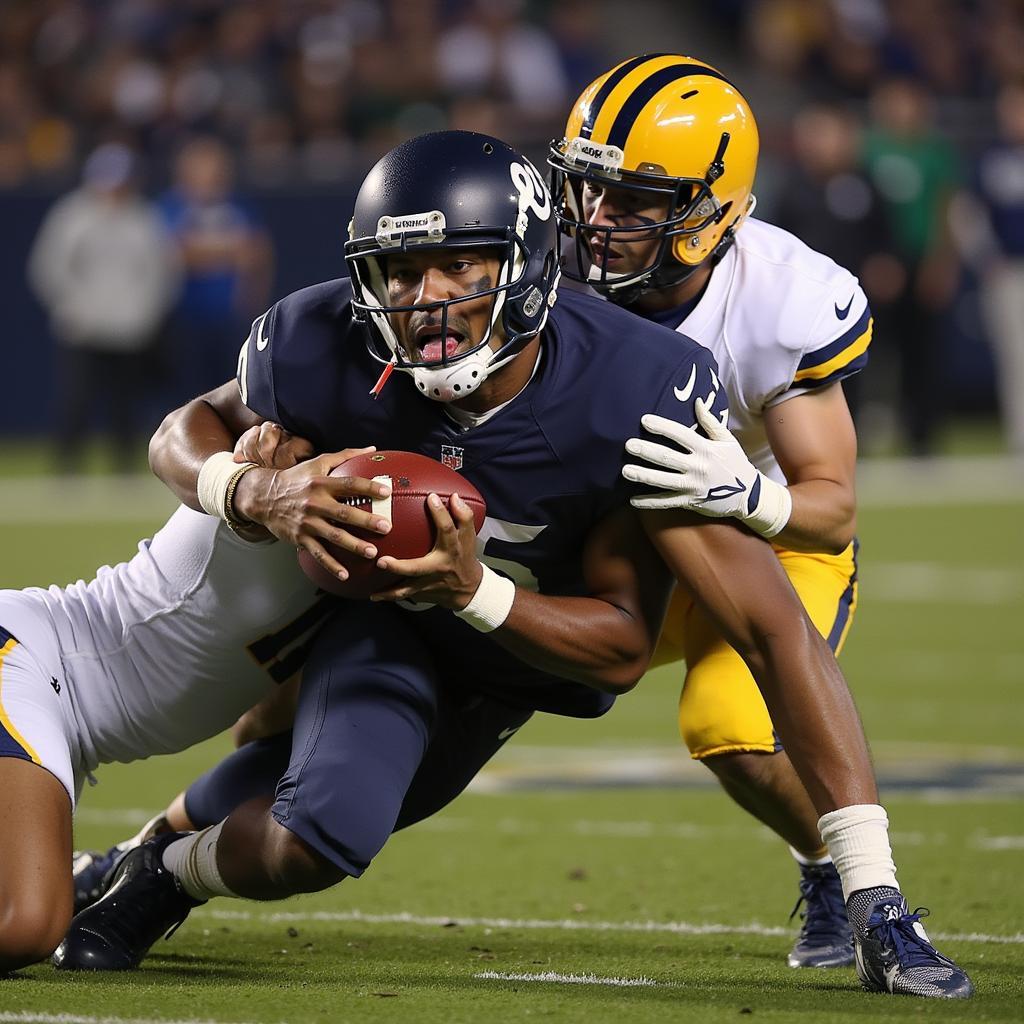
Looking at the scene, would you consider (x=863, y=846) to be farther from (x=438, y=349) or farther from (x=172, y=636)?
(x=172, y=636)

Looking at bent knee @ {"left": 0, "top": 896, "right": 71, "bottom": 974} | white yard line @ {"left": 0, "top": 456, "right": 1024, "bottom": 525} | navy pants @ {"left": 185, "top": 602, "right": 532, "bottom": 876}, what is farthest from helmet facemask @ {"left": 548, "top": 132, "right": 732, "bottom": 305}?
white yard line @ {"left": 0, "top": 456, "right": 1024, "bottom": 525}

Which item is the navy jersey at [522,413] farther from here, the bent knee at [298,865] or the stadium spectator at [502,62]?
the stadium spectator at [502,62]

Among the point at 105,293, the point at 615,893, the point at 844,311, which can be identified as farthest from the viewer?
the point at 105,293

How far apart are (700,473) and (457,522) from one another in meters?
0.40

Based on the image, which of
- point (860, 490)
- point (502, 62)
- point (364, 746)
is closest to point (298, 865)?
point (364, 746)

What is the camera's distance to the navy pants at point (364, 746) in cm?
331

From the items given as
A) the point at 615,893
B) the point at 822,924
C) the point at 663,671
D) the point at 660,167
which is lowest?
the point at 663,671

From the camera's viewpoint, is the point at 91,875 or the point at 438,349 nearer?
the point at 438,349

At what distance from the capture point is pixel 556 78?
1545cm

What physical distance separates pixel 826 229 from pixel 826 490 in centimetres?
847

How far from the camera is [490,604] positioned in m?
3.27

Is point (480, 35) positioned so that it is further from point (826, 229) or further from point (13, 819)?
point (13, 819)

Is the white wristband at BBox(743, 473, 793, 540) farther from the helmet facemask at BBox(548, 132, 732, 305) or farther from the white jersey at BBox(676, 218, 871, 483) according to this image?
the helmet facemask at BBox(548, 132, 732, 305)

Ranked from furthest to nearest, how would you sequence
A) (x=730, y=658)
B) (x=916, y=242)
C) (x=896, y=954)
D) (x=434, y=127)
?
(x=434, y=127)
(x=916, y=242)
(x=730, y=658)
(x=896, y=954)
